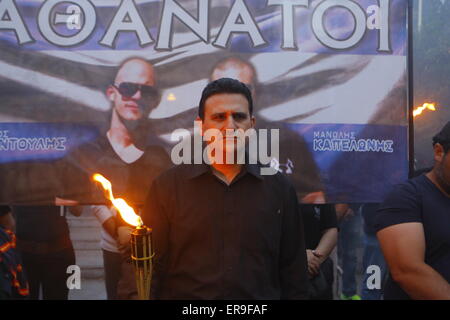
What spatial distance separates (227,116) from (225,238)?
2.02 feet

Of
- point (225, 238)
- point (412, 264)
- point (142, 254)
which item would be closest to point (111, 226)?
point (225, 238)

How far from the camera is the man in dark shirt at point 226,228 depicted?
1.72 m

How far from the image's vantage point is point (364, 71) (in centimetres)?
266

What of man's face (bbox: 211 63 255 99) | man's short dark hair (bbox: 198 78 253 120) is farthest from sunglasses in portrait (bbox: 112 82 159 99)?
man's short dark hair (bbox: 198 78 253 120)

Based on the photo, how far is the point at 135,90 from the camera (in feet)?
8.54

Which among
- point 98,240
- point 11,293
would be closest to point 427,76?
point 98,240

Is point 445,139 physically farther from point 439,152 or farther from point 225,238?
point 225,238

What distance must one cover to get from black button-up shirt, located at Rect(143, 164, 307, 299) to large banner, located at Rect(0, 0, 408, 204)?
0.83 metres

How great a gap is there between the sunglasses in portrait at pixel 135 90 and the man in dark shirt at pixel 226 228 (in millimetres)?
920

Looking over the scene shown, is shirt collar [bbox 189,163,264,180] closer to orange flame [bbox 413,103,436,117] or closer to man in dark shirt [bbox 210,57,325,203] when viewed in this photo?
man in dark shirt [bbox 210,57,325,203]

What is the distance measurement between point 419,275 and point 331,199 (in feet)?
3.48

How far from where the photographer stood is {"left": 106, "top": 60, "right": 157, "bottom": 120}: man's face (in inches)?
102

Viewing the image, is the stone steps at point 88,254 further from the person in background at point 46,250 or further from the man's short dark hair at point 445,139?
the man's short dark hair at point 445,139

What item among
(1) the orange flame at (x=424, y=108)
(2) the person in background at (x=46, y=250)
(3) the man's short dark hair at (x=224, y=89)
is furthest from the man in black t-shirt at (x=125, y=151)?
(1) the orange flame at (x=424, y=108)
